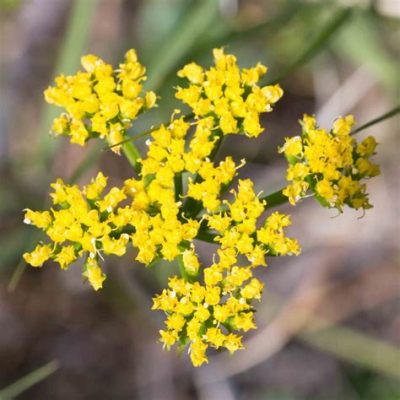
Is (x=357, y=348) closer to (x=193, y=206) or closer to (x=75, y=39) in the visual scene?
(x=193, y=206)

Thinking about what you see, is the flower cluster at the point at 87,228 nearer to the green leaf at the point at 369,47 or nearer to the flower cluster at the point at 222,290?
the flower cluster at the point at 222,290

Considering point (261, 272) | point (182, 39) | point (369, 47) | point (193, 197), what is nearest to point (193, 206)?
point (193, 197)

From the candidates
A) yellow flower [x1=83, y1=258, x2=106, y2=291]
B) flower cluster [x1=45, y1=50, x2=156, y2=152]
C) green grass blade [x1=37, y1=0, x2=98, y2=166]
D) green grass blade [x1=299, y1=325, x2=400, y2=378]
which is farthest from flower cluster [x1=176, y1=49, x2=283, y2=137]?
green grass blade [x1=299, y1=325, x2=400, y2=378]

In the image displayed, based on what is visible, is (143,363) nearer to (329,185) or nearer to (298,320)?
(298,320)

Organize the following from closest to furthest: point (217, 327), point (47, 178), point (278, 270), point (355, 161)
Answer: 1. point (217, 327)
2. point (355, 161)
3. point (47, 178)
4. point (278, 270)

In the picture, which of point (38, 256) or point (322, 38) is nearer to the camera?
point (38, 256)

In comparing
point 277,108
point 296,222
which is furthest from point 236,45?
point 296,222


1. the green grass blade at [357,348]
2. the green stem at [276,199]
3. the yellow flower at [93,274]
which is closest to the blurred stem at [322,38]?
the green stem at [276,199]
